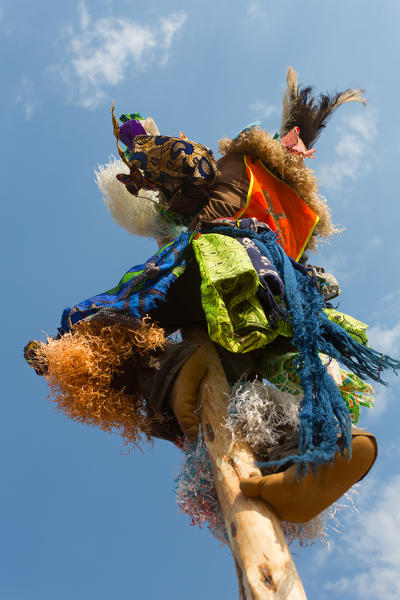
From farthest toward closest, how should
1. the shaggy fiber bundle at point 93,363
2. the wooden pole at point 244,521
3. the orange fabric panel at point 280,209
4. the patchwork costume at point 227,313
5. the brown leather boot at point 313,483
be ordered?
1. the orange fabric panel at point 280,209
2. the shaggy fiber bundle at point 93,363
3. the patchwork costume at point 227,313
4. the brown leather boot at point 313,483
5. the wooden pole at point 244,521

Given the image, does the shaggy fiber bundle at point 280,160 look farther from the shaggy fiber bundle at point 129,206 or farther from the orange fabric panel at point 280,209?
the shaggy fiber bundle at point 129,206

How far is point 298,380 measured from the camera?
216 cm

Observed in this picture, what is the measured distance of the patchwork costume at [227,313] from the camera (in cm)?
178

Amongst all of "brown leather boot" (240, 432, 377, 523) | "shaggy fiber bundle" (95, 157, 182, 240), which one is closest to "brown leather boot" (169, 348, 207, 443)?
"brown leather boot" (240, 432, 377, 523)

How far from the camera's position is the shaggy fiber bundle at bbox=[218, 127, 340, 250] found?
9.05 feet

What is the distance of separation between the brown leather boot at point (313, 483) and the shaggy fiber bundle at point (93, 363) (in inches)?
26.8

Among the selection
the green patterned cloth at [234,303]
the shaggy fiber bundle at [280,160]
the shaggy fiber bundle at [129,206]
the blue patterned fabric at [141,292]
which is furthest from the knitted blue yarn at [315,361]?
the shaggy fiber bundle at [129,206]

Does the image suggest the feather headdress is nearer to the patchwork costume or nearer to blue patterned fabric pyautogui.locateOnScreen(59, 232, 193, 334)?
the patchwork costume

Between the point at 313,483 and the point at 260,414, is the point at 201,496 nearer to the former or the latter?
the point at 260,414

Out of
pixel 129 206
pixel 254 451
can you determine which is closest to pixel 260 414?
pixel 254 451

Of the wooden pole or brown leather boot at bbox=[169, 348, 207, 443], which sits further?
brown leather boot at bbox=[169, 348, 207, 443]

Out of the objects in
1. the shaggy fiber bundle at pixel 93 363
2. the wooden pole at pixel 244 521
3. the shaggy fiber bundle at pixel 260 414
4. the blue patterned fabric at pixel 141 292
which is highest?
the blue patterned fabric at pixel 141 292

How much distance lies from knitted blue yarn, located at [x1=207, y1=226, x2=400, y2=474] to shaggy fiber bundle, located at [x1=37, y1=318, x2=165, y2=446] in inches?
22.5

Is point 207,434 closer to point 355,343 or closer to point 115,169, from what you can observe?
point 355,343
